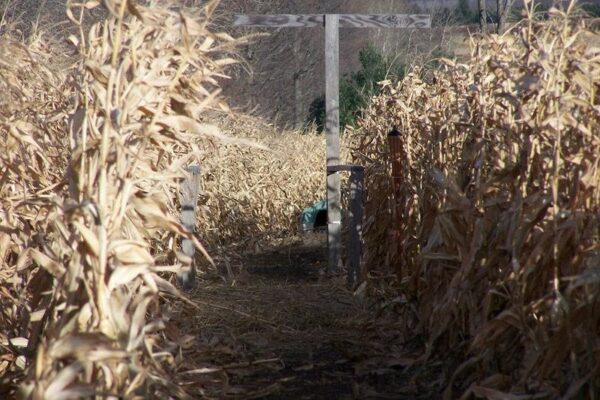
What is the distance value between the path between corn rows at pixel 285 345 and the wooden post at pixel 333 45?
1.48 feet

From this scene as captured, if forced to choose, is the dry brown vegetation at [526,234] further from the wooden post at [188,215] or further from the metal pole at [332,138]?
the metal pole at [332,138]

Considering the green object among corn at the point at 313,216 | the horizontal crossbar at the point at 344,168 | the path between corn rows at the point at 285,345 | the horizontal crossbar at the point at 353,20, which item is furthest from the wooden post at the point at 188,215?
the green object among corn at the point at 313,216

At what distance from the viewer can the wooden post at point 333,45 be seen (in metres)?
7.62

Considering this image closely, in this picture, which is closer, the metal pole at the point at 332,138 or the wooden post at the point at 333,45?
the wooden post at the point at 333,45

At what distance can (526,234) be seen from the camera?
3723 mm

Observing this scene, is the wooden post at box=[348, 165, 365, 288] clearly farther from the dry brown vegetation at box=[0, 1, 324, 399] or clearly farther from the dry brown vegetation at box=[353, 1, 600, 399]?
the dry brown vegetation at box=[0, 1, 324, 399]

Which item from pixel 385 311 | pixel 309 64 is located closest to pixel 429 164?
pixel 385 311

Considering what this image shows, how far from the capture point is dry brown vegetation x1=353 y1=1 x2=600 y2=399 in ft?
11.5

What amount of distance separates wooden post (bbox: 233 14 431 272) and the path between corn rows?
452 millimetres

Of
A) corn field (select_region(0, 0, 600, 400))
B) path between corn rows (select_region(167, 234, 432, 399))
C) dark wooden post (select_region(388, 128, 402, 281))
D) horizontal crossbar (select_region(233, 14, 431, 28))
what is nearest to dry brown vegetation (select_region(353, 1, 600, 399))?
corn field (select_region(0, 0, 600, 400))

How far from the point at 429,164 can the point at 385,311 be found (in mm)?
1002

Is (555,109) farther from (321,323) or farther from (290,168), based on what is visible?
(290,168)

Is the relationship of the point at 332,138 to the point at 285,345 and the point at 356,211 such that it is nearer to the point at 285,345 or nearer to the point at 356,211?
the point at 356,211

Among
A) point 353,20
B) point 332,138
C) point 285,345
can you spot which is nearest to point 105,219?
point 285,345
